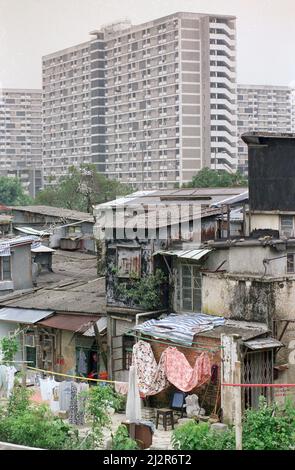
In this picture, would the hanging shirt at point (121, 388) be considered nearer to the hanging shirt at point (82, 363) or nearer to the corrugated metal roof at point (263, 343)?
the corrugated metal roof at point (263, 343)

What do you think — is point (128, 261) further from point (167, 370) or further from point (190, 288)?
point (167, 370)

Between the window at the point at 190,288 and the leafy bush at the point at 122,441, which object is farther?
the window at the point at 190,288

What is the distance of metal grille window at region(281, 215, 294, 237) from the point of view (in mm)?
11562

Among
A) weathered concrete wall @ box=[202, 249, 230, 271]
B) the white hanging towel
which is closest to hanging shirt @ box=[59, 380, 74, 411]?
the white hanging towel

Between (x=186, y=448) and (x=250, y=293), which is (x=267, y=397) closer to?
(x=250, y=293)

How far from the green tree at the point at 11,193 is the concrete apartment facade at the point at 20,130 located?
1305 cm

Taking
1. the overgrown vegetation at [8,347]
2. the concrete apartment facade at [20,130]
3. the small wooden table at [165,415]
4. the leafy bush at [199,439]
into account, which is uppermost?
the concrete apartment facade at [20,130]

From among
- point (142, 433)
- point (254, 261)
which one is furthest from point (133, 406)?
point (254, 261)

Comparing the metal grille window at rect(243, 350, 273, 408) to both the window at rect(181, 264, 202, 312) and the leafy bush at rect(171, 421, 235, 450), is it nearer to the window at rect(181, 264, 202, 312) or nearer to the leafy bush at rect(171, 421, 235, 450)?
the window at rect(181, 264, 202, 312)

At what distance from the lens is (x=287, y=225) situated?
11.6 meters

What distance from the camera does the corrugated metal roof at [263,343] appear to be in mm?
9750

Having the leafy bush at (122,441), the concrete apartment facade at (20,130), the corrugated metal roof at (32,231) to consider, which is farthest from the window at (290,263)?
the concrete apartment facade at (20,130)

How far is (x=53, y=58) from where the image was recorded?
1788 inches

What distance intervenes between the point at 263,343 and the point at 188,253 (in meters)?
1.72
